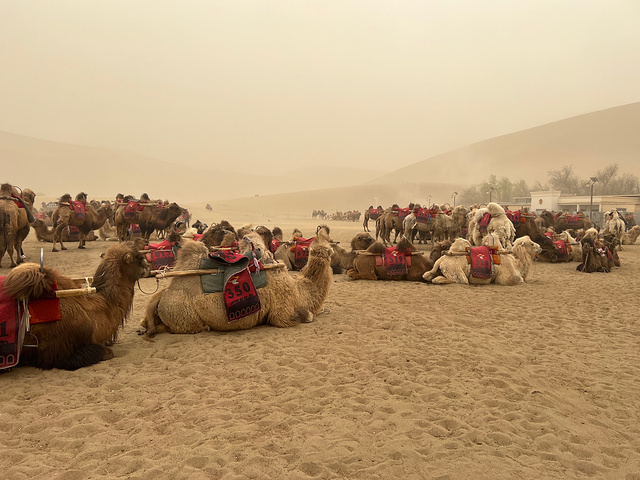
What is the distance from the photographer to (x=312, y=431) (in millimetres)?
3375

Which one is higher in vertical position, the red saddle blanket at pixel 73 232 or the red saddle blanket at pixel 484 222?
the red saddle blanket at pixel 484 222

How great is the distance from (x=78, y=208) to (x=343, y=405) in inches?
592

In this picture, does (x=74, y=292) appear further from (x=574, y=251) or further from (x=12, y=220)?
(x=574, y=251)

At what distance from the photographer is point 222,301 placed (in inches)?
224

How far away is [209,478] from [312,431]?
898mm

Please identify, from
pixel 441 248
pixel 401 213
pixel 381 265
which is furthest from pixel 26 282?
pixel 401 213

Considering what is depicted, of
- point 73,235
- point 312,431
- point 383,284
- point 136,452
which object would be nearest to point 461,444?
point 312,431

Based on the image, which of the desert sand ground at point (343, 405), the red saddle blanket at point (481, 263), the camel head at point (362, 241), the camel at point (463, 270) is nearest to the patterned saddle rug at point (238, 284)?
the desert sand ground at point (343, 405)

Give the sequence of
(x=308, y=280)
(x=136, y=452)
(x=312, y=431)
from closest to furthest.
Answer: (x=136, y=452), (x=312, y=431), (x=308, y=280)

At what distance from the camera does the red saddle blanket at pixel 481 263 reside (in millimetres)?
9453

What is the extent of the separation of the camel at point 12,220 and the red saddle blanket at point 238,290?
8.32 m


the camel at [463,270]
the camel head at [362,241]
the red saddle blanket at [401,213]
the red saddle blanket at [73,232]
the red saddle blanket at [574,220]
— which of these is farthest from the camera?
the red saddle blanket at [574,220]

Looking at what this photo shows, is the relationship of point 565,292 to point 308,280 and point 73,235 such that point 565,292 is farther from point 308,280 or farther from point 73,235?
point 73,235

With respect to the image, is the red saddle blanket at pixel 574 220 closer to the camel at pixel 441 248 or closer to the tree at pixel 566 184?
the camel at pixel 441 248
